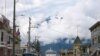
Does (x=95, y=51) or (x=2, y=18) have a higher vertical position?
(x=2, y=18)

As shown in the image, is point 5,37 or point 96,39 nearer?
point 5,37

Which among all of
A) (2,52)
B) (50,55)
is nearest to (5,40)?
(2,52)

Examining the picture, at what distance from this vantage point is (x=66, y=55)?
152 meters

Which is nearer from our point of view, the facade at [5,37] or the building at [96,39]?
the facade at [5,37]

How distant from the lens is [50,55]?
5005 inches

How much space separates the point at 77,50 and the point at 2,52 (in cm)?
7275

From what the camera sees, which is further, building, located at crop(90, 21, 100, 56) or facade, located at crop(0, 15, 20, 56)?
building, located at crop(90, 21, 100, 56)

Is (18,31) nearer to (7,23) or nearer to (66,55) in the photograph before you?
(7,23)

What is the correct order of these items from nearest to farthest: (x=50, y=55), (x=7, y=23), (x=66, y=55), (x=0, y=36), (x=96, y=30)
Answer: (x=0, y=36) → (x=7, y=23) → (x=96, y=30) → (x=50, y=55) → (x=66, y=55)

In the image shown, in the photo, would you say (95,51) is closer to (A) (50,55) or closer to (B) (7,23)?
(B) (7,23)

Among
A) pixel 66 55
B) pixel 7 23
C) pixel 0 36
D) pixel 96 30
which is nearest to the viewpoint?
pixel 0 36

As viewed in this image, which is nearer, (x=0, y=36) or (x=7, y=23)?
(x=0, y=36)

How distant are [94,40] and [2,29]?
30.4 metres

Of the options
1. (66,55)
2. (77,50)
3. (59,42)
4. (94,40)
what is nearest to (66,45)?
(59,42)
